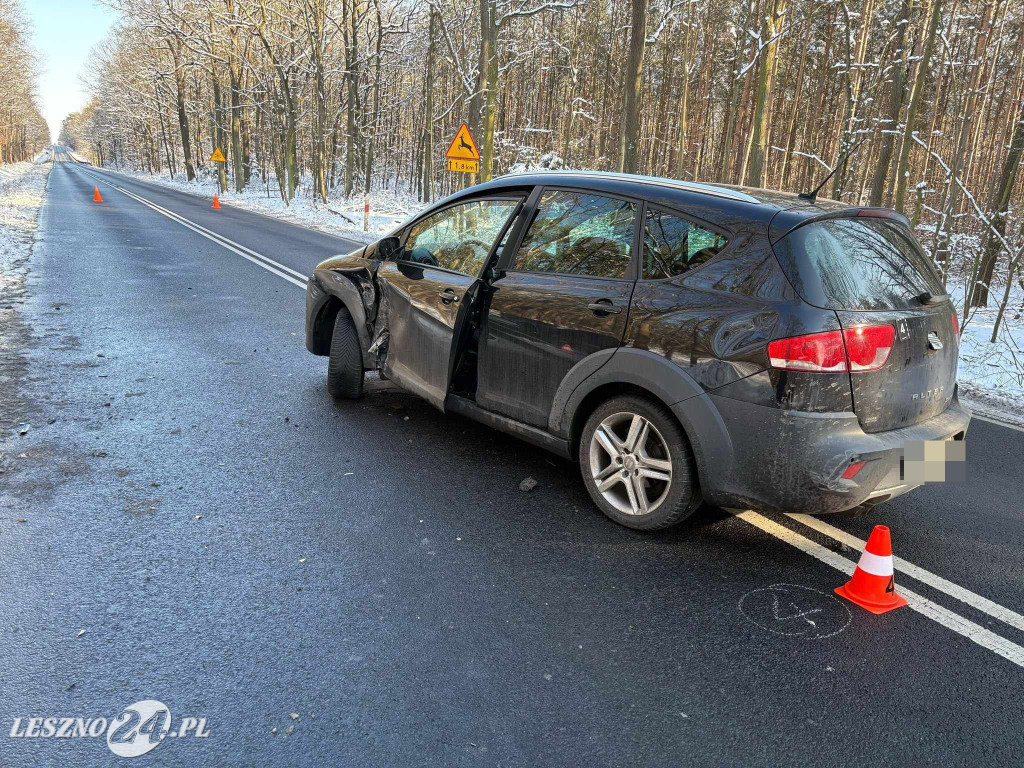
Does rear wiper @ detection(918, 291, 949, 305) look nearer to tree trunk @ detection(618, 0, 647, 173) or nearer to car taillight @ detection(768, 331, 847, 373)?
car taillight @ detection(768, 331, 847, 373)

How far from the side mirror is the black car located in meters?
0.73

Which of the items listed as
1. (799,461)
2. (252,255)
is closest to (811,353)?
(799,461)

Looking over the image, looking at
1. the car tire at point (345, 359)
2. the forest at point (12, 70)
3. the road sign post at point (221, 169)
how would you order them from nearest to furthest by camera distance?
the car tire at point (345, 359), the road sign post at point (221, 169), the forest at point (12, 70)

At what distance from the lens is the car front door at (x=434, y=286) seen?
14.1 ft

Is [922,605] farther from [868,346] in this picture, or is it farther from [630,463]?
[630,463]

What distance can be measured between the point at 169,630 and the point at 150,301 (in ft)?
25.2

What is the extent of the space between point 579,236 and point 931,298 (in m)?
1.84

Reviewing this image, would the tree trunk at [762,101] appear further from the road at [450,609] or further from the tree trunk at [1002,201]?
the road at [450,609]

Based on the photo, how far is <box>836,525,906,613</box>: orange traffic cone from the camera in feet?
9.57

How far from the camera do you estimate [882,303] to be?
3098mm

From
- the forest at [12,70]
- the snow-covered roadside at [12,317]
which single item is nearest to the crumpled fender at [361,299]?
the snow-covered roadside at [12,317]

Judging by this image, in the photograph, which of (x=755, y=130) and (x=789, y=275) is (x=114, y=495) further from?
(x=755, y=130)

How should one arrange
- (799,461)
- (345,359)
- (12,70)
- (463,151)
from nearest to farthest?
(799,461), (345,359), (463,151), (12,70)

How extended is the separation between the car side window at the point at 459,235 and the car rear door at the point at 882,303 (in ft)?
6.11
